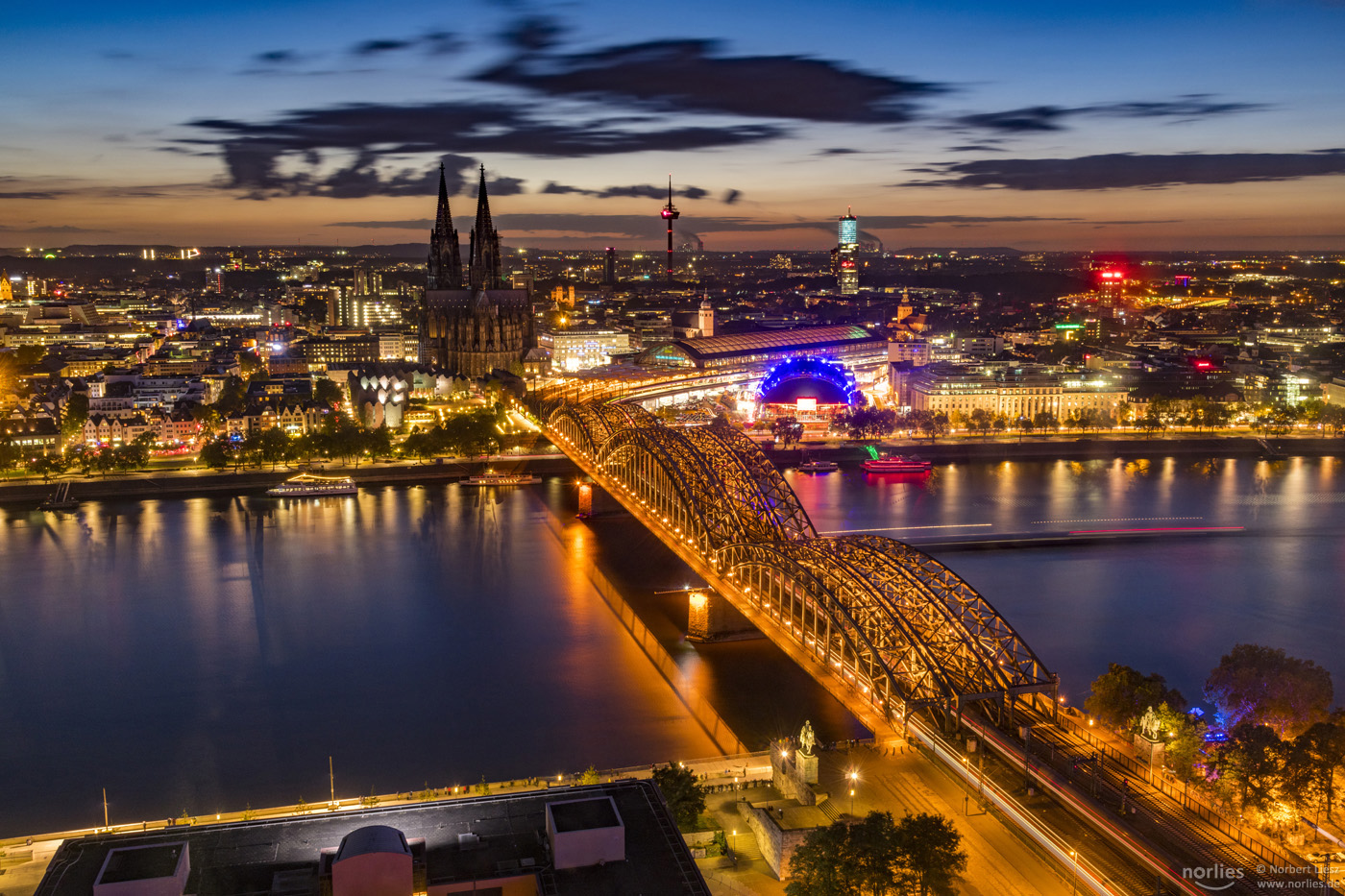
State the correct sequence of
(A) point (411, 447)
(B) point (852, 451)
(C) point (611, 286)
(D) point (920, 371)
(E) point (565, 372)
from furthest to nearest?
(C) point (611, 286), (E) point (565, 372), (D) point (920, 371), (B) point (852, 451), (A) point (411, 447)

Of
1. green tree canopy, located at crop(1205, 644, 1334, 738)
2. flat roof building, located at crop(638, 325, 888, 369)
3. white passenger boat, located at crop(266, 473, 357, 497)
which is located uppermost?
flat roof building, located at crop(638, 325, 888, 369)

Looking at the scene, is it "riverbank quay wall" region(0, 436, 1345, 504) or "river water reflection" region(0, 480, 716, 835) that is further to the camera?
"riverbank quay wall" region(0, 436, 1345, 504)

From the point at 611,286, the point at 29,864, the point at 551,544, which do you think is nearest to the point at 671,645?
the point at 551,544

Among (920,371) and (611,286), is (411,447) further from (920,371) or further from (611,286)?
(611,286)

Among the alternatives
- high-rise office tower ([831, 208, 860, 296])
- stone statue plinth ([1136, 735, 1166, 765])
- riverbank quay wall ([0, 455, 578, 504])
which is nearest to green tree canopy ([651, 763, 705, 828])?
stone statue plinth ([1136, 735, 1166, 765])

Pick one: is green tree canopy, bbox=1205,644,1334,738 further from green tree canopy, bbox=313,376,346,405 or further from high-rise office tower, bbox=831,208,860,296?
high-rise office tower, bbox=831,208,860,296

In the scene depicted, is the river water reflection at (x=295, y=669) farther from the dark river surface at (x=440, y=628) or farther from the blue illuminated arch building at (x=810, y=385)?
the blue illuminated arch building at (x=810, y=385)

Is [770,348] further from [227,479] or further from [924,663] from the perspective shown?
[924,663]
